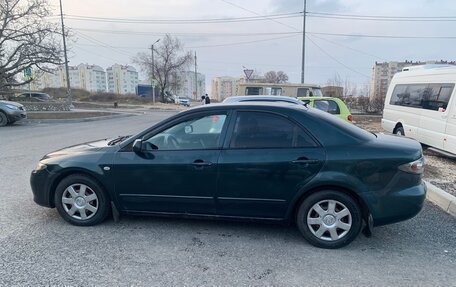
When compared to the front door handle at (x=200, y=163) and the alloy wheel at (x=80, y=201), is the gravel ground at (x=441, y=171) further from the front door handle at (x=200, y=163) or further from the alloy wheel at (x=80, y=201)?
the alloy wheel at (x=80, y=201)

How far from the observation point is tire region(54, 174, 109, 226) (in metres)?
4.05

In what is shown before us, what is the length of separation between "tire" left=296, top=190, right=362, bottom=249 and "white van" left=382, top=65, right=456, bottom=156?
18.3 ft

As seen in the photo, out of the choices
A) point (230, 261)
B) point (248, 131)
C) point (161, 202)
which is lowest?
point (230, 261)

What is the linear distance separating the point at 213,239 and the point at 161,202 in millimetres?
740

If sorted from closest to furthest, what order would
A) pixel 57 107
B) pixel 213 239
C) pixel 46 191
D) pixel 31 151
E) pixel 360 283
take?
pixel 360 283, pixel 213 239, pixel 46 191, pixel 31 151, pixel 57 107

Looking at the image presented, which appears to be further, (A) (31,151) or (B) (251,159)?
(A) (31,151)

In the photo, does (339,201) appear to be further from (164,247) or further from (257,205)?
(164,247)

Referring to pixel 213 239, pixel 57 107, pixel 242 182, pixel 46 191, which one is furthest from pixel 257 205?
pixel 57 107

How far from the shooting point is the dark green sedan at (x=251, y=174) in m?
3.50

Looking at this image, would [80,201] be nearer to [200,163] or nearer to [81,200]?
[81,200]

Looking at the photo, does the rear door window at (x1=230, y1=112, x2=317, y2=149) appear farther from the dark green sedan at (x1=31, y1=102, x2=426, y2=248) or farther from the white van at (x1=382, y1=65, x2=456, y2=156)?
the white van at (x1=382, y1=65, x2=456, y2=156)

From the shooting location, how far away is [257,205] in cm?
371

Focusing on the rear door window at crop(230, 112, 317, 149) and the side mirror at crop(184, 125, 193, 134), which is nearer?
the rear door window at crop(230, 112, 317, 149)

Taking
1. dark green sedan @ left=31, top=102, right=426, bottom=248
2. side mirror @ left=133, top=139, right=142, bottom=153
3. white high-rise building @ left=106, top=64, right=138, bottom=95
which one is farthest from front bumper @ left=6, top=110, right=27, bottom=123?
white high-rise building @ left=106, top=64, right=138, bottom=95
